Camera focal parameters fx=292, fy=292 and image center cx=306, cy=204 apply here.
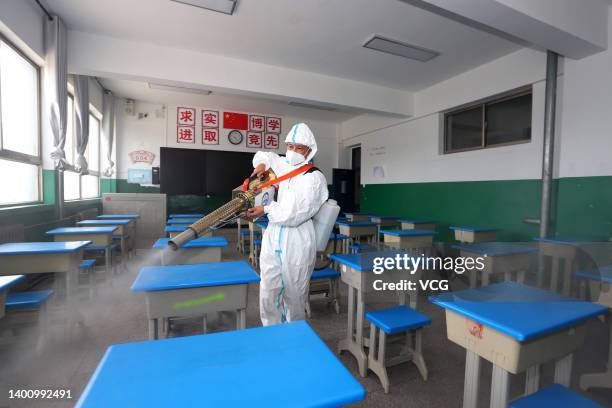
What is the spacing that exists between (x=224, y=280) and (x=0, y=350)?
181 centimetres

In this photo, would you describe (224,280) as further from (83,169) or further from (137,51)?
(83,169)

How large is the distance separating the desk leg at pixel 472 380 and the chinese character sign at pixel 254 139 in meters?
6.69

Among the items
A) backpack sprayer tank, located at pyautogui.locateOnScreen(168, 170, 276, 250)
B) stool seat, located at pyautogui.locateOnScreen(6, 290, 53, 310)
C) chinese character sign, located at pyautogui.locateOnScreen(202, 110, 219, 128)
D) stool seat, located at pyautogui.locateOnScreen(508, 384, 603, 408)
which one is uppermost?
chinese character sign, located at pyautogui.locateOnScreen(202, 110, 219, 128)

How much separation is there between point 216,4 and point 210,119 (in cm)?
415

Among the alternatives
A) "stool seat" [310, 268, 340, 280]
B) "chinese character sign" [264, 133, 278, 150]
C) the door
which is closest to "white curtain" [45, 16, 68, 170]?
"stool seat" [310, 268, 340, 280]

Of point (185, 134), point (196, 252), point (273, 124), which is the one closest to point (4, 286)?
point (196, 252)

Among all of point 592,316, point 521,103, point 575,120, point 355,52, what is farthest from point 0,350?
point 521,103

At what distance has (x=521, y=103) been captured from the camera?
4016 millimetres

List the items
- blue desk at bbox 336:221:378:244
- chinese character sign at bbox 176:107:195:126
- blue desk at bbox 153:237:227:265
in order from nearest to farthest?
blue desk at bbox 153:237:227:265 < blue desk at bbox 336:221:378:244 < chinese character sign at bbox 176:107:195:126

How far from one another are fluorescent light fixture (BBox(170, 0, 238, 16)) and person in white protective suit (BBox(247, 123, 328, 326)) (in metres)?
1.97

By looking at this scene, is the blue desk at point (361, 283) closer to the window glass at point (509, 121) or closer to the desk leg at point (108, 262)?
the desk leg at point (108, 262)

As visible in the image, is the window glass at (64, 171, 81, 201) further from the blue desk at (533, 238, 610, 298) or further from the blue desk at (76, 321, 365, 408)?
the blue desk at (533, 238, 610, 298)

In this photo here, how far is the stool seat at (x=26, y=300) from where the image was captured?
1.83 meters

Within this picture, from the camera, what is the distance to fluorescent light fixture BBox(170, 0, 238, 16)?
2914mm
